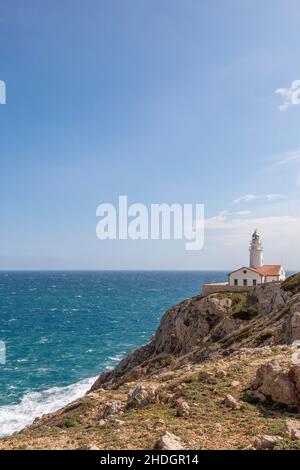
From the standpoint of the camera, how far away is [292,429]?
41.5ft

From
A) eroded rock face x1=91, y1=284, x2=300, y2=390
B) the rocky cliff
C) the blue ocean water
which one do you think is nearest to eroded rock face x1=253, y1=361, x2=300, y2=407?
the rocky cliff

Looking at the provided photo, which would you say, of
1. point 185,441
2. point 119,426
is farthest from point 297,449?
point 119,426

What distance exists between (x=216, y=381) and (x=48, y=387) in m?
39.0

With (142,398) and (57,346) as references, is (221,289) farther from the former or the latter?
A: (57,346)

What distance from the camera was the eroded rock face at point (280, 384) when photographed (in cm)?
1580

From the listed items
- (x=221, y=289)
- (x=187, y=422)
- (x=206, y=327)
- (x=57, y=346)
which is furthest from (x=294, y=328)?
(x=57, y=346)

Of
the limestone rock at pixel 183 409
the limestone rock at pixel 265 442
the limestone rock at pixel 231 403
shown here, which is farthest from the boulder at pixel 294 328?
the limestone rock at pixel 265 442

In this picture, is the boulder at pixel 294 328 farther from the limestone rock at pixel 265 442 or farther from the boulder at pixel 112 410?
the limestone rock at pixel 265 442

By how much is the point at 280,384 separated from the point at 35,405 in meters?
37.5

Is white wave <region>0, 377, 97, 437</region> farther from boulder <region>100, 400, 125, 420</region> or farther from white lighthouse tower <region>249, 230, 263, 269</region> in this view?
white lighthouse tower <region>249, 230, 263, 269</region>

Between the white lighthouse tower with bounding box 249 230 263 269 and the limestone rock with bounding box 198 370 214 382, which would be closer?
the limestone rock with bounding box 198 370 214 382

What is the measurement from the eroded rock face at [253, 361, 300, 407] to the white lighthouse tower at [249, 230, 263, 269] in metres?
51.1

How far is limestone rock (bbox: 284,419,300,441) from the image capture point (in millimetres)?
12272

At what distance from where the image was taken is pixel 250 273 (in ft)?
190
